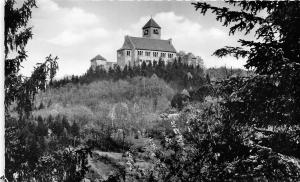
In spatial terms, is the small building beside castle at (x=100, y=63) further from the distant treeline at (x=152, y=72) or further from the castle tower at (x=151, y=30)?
the castle tower at (x=151, y=30)

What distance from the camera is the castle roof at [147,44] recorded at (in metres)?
63.4

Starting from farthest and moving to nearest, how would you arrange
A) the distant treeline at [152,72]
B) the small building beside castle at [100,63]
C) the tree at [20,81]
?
1. the small building beside castle at [100,63]
2. the distant treeline at [152,72]
3. the tree at [20,81]

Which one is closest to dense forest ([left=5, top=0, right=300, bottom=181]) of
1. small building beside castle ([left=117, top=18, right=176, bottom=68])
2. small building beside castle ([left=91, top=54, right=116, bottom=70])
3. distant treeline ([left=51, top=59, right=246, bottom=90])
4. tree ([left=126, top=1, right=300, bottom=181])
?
tree ([left=126, top=1, right=300, bottom=181])

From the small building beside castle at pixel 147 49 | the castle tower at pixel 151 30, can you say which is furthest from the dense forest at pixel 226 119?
the castle tower at pixel 151 30

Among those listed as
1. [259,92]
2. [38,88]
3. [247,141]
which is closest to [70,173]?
[38,88]

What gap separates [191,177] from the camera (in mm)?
6598

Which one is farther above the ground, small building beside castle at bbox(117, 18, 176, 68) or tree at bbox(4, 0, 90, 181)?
small building beside castle at bbox(117, 18, 176, 68)

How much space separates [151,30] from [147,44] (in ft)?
9.46

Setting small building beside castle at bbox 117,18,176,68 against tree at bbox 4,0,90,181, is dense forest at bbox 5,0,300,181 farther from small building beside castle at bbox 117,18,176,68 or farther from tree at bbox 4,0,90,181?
small building beside castle at bbox 117,18,176,68

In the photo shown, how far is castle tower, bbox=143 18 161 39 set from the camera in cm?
6569

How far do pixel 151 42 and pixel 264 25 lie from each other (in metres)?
60.0

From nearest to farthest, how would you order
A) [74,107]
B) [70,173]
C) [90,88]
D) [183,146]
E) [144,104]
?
1. [70,173]
2. [183,146]
3. [144,104]
4. [74,107]
5. [90,88]

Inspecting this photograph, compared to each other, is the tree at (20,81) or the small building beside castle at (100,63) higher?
the small building beside castle at (100,63)

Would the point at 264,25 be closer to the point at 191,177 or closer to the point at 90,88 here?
the point at 191,177
